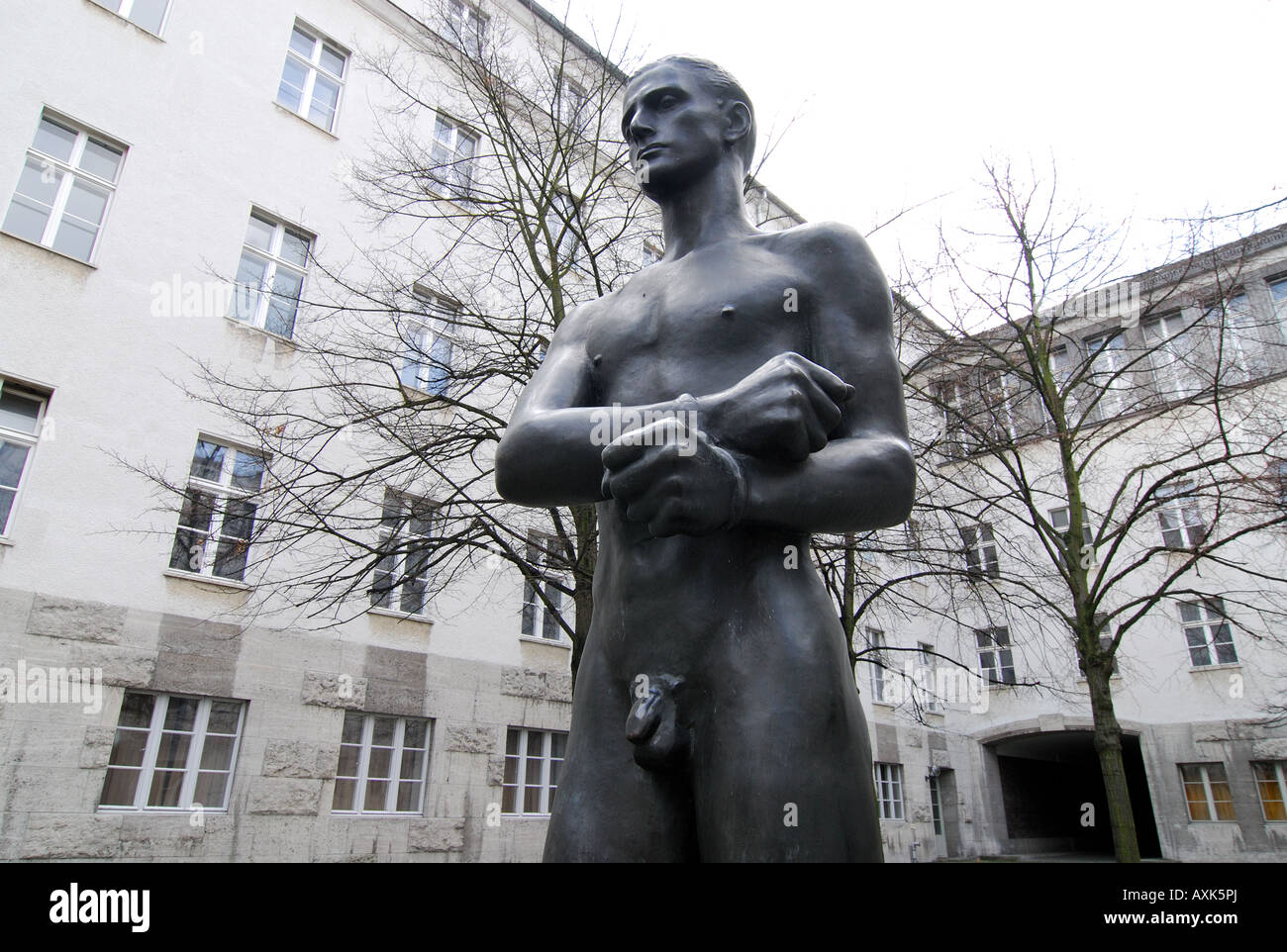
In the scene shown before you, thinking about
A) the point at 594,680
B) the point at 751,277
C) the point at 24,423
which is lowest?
the point at 594,680

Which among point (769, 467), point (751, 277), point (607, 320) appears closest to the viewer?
point (769, 467)

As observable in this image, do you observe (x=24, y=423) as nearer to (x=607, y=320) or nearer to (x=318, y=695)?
(x=318, y=695)

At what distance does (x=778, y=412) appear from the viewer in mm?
1403

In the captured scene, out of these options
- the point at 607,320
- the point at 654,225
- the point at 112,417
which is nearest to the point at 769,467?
the point at 607,320

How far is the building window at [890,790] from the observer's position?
22062mm

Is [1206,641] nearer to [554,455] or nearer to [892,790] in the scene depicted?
[892,790]

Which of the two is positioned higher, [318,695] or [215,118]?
[215,118]

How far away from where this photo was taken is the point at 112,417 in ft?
35.6

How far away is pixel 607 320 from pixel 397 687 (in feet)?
39.2

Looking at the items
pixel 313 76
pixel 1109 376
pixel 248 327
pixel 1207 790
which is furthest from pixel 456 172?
pixel 1207 790

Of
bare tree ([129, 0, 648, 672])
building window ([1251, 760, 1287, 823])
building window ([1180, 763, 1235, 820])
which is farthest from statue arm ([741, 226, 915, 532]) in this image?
building window ([1180, 763, 1235, 820])

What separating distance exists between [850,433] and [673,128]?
91 centimetres

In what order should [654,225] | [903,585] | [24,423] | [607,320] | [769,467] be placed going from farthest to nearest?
[903,585] < [654,225] < [24,423] < [607,320] < [769,467]
